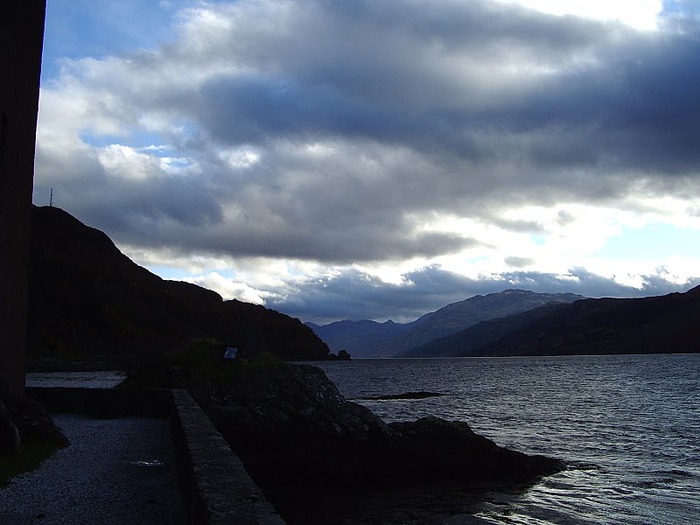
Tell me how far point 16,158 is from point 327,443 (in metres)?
10.6

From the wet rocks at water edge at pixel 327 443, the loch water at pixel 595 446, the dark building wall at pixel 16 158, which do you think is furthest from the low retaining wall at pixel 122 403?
the loch water at pixel 595 446

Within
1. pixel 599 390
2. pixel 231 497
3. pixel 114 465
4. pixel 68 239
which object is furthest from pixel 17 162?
pixel 68 239

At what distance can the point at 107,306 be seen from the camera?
11956 centimetres

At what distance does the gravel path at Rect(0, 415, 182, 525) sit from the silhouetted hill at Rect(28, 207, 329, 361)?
70.7m

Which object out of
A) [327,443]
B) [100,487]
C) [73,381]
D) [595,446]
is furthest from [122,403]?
[73,381]

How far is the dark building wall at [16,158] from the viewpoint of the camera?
50.5 ft

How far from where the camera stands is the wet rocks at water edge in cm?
1828

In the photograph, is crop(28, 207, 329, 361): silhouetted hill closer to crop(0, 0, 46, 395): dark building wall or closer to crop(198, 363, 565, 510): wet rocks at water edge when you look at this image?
crop(198, 363, 565, 510): wet rocks at water edge

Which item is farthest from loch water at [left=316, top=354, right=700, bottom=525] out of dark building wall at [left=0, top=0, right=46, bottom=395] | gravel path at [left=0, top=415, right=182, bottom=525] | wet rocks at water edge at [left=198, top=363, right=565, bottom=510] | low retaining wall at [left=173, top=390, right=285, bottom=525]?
dark building wall at [left=0, top=0, right=46, bottom=395]

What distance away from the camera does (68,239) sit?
536 feet

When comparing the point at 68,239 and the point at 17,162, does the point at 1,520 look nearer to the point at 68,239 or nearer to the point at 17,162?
the point at 17,162

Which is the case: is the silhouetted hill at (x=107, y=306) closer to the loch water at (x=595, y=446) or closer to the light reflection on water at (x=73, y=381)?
the light reflection on water at (x=73, y=381)

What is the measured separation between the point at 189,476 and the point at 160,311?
130634 millimetres

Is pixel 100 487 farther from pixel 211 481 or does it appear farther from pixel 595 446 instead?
pixel 595 446
